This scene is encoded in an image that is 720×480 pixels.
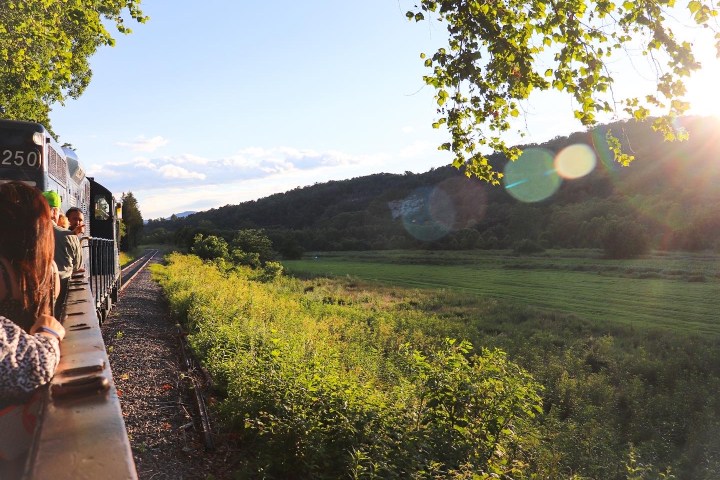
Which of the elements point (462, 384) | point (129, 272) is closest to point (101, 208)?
point (462, 384)

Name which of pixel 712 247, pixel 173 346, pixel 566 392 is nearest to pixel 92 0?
pixel 173 346

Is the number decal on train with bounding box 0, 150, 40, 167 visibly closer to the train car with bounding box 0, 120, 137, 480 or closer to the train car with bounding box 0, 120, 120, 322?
the train car with bounding box 0, 120, 120, 322

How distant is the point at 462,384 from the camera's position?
7020mm

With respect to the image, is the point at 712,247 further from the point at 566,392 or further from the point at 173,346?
the point at 173,346

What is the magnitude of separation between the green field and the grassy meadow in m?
0.38

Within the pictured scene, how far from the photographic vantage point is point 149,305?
17.8 m

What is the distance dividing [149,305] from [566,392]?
14.3 m

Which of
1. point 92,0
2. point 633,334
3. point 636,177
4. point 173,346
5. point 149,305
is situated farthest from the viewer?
point 636,177

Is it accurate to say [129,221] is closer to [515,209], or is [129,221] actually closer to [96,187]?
[96,187]

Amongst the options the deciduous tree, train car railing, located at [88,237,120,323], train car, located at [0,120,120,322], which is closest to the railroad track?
train car railing, located at [88,237,120,323]

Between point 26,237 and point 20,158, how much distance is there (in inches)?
349

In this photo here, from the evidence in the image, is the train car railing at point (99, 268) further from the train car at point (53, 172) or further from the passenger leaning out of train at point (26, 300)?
the passenger leaning out of train at point (26, 300)

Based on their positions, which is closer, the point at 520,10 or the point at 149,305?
the point at 520,10

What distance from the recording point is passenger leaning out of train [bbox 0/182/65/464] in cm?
215
